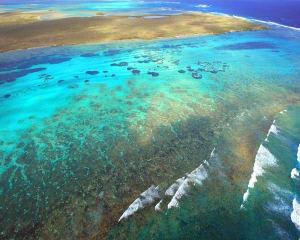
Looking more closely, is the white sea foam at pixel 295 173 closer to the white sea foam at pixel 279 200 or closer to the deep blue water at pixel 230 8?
the white sea foam at pixel 279 200

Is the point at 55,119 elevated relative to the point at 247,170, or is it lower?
lower

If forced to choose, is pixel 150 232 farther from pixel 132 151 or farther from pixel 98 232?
pixel 132 151

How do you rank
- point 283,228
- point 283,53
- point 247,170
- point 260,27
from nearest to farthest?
point 283,228 → point 247,170 → point 283,53 → point 260,27

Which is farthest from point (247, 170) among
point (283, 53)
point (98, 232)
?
point (283, 53)

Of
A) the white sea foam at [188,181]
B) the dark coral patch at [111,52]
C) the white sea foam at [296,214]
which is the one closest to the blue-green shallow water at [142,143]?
the white sea foam at [296,214]

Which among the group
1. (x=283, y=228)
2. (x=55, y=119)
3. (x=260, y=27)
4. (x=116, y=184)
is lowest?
(x=260, y=27)

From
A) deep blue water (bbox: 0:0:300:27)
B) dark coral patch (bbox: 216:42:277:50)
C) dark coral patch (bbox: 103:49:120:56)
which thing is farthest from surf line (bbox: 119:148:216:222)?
deep blue water (bbox: 0:0:300:27)
